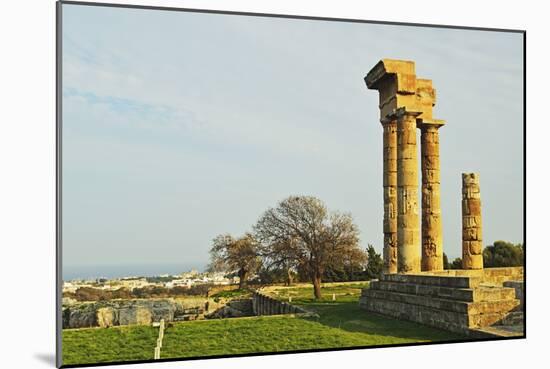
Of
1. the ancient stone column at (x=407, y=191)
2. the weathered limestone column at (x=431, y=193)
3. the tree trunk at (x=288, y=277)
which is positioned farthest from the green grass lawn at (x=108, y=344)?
the tree trunk at (x=288, y=277)

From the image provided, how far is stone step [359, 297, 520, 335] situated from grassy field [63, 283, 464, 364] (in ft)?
0.60

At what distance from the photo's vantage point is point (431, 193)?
19766 mm

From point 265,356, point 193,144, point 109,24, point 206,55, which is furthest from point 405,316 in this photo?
point 109,24

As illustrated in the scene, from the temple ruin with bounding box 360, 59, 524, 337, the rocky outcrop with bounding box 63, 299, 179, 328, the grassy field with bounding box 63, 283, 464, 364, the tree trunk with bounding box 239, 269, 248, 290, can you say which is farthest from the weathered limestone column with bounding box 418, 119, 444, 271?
the rocky outcrop with bounding box 63, 299, 179, 328

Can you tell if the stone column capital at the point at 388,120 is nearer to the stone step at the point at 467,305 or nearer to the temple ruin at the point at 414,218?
the temple ruin at the point at 414,218

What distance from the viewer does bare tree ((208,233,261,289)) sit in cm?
1910

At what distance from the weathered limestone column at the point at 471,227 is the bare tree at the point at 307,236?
10.8ft

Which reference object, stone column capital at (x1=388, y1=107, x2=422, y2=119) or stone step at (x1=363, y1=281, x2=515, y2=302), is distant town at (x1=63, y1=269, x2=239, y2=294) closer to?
stone step at (x1=363, y1=281, x2=515, y2=302)

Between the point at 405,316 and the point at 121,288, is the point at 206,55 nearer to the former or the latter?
the point at 121,288

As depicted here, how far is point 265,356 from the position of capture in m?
12.0

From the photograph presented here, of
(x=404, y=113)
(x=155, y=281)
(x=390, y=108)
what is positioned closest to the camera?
(x=155, y=281)

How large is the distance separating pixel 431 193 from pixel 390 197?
1250mm

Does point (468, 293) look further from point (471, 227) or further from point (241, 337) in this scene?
point (471, 227)

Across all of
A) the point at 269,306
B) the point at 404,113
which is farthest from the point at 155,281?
the point at 404,113
